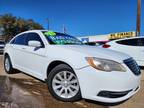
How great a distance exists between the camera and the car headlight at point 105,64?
189 inches

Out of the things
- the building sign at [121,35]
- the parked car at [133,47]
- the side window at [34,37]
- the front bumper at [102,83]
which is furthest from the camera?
the building sign at [121,35]

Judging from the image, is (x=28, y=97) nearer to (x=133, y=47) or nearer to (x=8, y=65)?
(x=8, y=65)

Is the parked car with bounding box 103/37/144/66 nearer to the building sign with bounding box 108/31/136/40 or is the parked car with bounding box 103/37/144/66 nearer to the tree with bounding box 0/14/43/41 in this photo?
the building sign with bounding box 108/31/136/40

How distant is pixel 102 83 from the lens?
186 inches

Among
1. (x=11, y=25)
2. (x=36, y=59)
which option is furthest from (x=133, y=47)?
(x=11, y=25)

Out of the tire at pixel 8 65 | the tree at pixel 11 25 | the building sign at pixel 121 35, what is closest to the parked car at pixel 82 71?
the tire at pixel 8 65

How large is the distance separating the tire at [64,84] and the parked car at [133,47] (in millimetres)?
5944

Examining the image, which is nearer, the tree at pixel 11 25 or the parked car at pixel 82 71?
the parked car at pixel 82 71

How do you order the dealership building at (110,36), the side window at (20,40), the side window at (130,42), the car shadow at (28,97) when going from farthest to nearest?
the dealership building at (110,36) < the side window at (130,42) < the side window at (20,40) < the car shadow at (28,97)

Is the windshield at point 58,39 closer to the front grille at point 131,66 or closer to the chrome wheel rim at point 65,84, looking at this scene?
the chrome wheel rim at point 65,84

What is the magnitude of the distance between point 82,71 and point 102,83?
445 millimetres

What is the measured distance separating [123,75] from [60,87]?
1.35m

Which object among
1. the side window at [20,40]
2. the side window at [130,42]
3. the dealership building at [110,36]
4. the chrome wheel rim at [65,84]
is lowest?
the chrome wheel rim at [65,84]

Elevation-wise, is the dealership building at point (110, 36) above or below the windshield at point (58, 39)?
above
